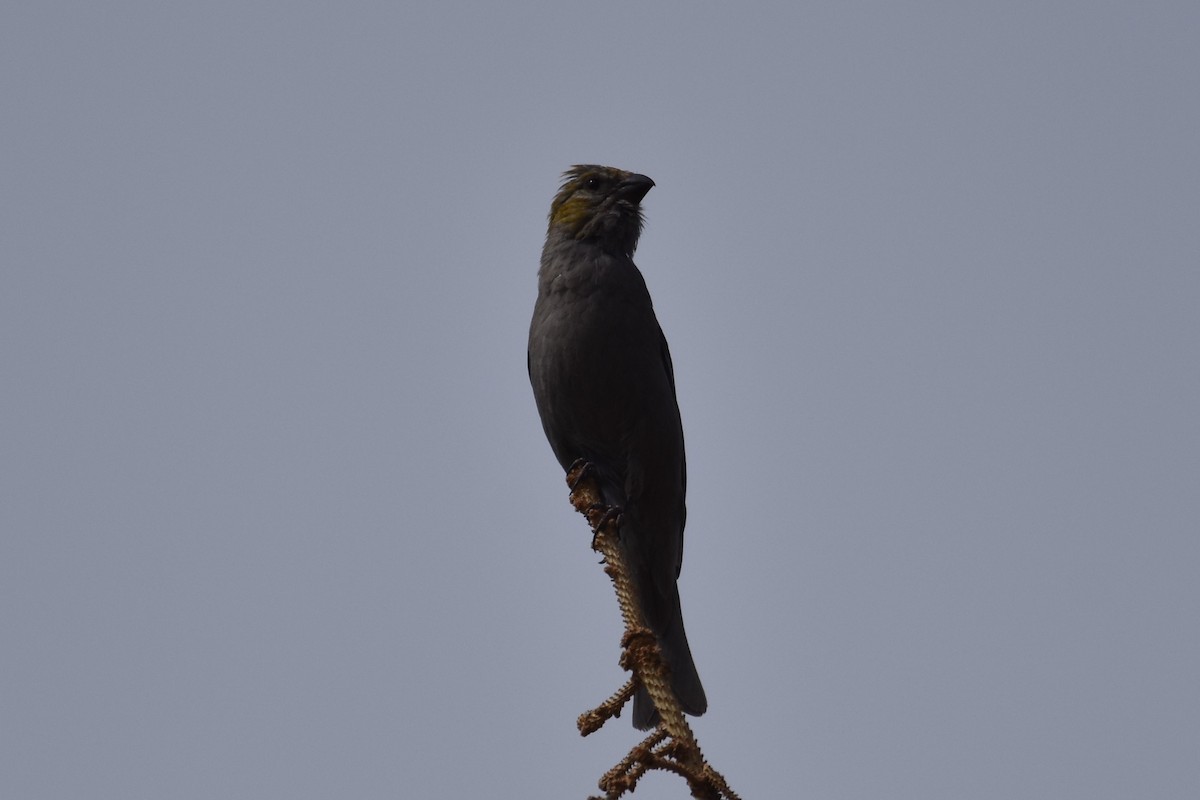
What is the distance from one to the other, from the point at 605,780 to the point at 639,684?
48 centimetres

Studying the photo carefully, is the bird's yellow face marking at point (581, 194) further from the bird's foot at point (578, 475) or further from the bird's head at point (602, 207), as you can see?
the bird's foot at point (578, 475)

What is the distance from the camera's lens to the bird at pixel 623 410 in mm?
5422

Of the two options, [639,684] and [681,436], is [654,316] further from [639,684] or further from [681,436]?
[639,684]

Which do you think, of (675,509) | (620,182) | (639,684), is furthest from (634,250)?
(639,684)

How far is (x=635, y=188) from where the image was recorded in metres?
6.39

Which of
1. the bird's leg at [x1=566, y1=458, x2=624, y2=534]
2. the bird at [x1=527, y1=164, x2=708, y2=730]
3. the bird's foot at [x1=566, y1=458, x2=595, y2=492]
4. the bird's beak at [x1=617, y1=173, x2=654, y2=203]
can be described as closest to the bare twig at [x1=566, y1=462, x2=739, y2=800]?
the bird's leg at [x1=566, y1=458, x2=624, y2=534]

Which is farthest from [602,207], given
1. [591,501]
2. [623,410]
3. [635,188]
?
[591,501]

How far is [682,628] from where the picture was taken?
219 inches

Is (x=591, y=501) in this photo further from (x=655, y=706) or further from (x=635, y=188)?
(x=635, y=188)

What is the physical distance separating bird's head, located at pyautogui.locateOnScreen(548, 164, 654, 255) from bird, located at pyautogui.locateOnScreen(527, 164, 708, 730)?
240 millimetres

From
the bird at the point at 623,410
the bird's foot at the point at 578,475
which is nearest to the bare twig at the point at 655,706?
the bird's foot at the point at 578,475

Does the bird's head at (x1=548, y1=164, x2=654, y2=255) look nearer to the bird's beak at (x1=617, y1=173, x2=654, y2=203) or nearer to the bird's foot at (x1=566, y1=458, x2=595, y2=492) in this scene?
the bird's beak at (x1=617, y1=173, x2=654, y2=203)

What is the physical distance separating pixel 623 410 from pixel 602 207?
1.37 m

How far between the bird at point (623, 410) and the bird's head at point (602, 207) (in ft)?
0.79
